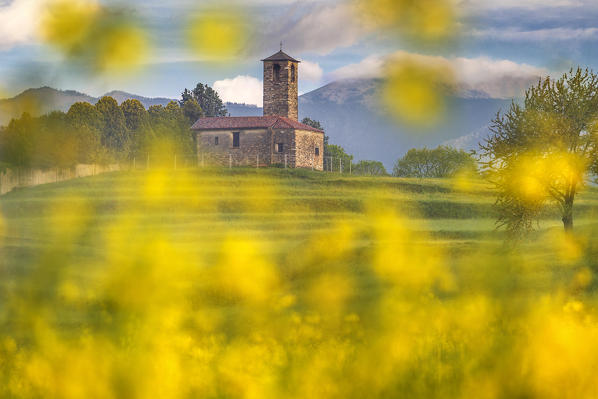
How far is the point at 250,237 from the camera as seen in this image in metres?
46.5

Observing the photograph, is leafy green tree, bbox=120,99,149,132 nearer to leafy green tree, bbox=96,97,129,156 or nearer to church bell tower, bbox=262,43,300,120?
leafy green tree, bbox=96,97,129,156

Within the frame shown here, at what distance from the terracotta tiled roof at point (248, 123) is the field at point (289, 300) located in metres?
26.7

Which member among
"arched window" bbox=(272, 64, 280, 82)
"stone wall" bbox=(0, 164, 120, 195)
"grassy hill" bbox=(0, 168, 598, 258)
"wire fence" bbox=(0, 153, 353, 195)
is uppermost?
"arched window" bbox=(272, 64, 280, 82)

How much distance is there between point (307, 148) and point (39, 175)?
1213 inches

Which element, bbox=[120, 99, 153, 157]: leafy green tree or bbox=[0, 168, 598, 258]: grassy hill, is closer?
bbox=[0, 168, 598, 258]: grassy hill

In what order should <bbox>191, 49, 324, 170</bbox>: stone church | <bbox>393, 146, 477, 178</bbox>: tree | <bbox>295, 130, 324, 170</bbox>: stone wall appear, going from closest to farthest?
<bbox>191, 49, 324, 170</bbox>: stone church, <bbox>295, 130, 324, 170</bbox>: stone wall, <bbox>393, 146, 477, 178</bbox>: tree

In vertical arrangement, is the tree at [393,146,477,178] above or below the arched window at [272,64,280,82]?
below

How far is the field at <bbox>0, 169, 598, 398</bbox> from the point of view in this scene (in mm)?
16516

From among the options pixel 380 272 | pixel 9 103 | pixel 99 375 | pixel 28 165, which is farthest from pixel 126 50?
pixel 28 165

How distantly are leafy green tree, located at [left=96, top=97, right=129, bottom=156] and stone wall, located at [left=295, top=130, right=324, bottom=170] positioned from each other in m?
19.9

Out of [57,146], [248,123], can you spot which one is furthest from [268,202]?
[248,123]

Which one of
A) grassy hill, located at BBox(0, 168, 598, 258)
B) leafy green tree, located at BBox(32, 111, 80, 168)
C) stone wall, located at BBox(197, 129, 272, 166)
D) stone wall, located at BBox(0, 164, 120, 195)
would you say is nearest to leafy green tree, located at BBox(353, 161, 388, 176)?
stone wall, located at BBox(197, 129, 272, 166)

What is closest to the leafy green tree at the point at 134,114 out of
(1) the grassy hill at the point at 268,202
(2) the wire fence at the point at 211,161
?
(2) the wire fence at the point at 211,161

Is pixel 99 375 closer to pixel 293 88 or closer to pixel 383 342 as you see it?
pixel 383 342
